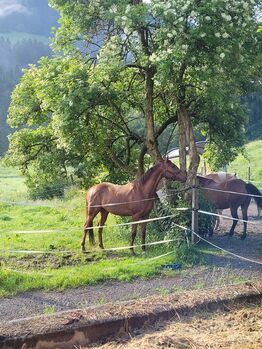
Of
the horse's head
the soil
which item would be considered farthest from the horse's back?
the soil

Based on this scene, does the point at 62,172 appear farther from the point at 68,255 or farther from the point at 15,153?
the point at 68,255

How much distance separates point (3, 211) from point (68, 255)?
957 cm

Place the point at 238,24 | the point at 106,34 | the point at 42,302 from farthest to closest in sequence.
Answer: the point at 106,34, the point at 238,24, the point at 42,302

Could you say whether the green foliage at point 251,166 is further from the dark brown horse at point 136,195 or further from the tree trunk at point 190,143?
the dark brown horse at point 136,195

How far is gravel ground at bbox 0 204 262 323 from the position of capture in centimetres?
711

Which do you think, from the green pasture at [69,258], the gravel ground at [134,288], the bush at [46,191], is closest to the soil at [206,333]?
the gravel ground at [134,288]

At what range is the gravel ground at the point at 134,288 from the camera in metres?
7.11

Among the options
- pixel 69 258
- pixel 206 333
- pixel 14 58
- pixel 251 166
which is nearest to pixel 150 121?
pixel 69 258

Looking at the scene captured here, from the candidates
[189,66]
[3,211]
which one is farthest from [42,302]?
[3,211]

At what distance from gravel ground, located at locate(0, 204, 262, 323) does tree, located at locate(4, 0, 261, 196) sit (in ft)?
10.1

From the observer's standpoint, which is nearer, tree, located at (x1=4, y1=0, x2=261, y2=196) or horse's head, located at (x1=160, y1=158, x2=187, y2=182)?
tree, located at (x1=4, y1=0, x2=261, y2=196)

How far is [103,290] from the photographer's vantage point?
7.96m

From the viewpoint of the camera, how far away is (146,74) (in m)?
12.0

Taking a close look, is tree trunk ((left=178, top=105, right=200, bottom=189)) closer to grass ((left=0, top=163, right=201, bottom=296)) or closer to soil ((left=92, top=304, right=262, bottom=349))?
grass ((left=0, top=163, right=201, bottom=296))
